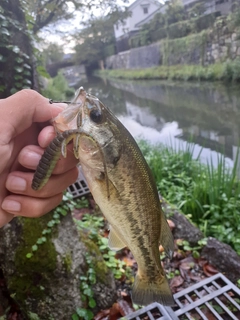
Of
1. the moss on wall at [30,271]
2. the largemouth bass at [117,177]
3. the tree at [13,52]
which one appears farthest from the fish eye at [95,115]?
the tree at [13,52]

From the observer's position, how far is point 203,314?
2.45 metres

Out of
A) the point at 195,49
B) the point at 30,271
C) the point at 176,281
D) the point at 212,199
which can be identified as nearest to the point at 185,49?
the point at 195,49

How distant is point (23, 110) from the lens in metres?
1.34

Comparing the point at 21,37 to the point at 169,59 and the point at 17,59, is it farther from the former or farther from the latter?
the point at 169,59

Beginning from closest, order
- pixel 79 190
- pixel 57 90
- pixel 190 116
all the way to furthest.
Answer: pixel 79 190, pixel 190 116, pixel 57 90

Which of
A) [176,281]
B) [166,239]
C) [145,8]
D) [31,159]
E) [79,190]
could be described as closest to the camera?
[31,159]

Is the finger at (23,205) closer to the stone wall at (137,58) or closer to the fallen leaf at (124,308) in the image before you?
the fallen leaf at (124,308)

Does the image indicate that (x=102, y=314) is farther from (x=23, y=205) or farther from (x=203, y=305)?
(x=23, y=205)

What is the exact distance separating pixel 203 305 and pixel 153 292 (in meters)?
1.29

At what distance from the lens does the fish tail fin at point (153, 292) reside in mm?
1526

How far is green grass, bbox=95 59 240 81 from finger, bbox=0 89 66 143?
45.3 ft

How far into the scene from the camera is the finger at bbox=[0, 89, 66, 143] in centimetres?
132

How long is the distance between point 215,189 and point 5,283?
272 cm

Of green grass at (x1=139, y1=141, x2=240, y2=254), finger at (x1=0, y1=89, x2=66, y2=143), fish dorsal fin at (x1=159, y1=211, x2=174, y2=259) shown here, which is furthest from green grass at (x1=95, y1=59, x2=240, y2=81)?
finger at (x1=0, y1=89, x2=66, y2=143)
